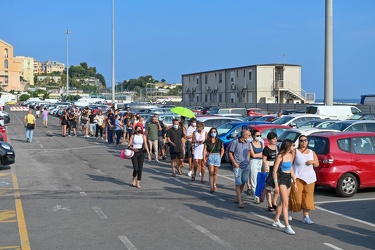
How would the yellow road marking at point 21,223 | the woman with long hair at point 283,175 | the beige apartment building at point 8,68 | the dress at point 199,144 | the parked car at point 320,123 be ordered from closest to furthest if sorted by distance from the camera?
the yellow road marking at point 21,223, the woman with long hair at point 283,175, the dress at point 199,144, the parked car at point 320,123, the beige apartment building at point 8,68

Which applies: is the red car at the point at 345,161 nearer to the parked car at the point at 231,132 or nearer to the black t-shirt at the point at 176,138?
the black t-shirt at the point at 176,138

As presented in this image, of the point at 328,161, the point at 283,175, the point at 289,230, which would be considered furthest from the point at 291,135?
the point at 289,230

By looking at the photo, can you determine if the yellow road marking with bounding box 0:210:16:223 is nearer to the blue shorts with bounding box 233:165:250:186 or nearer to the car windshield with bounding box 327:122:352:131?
the blue shorts with bounding box 233:165:250:186

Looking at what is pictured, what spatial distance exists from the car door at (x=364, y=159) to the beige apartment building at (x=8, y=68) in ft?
526

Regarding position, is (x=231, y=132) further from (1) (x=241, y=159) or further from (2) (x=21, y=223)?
(2) (x=21, y=223)

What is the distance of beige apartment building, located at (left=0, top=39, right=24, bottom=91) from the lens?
16250cm

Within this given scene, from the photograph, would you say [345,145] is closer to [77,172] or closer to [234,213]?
[234,213]

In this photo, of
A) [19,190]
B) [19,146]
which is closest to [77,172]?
[19,190]

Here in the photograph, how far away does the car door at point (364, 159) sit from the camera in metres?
13.4

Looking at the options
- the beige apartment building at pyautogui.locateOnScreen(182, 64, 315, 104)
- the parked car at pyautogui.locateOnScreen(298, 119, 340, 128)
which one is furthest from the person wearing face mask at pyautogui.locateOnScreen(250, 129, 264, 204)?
the beige apartment building at pyautogui.locateOnScreen(182, 64, 315, 104)

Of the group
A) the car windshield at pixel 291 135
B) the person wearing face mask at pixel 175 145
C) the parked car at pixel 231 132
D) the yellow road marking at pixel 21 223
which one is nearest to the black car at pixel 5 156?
the yellow road marking at pixel 21 223

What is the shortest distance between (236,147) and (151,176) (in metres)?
5.22

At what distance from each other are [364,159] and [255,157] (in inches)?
118

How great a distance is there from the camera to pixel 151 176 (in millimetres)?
17297
